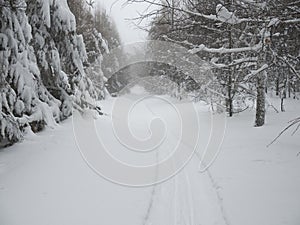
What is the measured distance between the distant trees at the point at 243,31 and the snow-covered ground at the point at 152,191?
2.13 meters

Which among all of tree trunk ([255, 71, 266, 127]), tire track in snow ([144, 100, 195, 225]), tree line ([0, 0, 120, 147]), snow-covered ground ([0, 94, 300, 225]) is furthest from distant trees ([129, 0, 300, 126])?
tree line ([0, 0, 120, 147])

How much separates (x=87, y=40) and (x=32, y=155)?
19454 millimetres

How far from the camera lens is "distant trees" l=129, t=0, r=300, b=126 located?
702 cm

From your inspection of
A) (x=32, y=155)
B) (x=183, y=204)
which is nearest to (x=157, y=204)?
(x=183, y=204)

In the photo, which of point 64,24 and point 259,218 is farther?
point 64,24

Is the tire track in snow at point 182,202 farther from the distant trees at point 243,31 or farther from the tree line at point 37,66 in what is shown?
the tree line at point 37,66

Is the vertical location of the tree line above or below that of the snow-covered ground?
above

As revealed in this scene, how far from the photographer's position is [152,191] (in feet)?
21.9

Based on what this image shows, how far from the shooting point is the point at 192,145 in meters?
11.2

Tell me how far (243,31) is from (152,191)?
19.6ft

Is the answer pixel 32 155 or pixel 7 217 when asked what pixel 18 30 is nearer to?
pixel 32 155

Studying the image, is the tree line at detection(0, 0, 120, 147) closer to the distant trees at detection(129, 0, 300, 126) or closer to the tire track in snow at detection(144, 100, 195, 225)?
the distant trees at detection(129, 0, 300, 126)

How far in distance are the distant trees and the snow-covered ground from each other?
2131 millimetres

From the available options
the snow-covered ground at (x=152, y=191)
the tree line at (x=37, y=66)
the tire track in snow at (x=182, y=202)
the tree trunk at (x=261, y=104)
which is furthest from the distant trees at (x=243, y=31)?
the tree line at (x=37, y=66)
